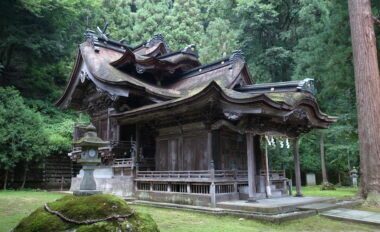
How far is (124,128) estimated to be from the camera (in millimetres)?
15766

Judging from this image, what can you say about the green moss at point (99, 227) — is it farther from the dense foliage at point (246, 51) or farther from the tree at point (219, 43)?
the tree at point (219, 43)

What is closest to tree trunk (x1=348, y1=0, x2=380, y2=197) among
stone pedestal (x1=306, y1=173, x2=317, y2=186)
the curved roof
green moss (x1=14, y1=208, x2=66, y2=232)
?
the curved roof

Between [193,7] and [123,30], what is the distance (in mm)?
11963

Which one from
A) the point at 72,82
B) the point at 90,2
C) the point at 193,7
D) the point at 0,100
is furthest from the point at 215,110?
the point at 193,7

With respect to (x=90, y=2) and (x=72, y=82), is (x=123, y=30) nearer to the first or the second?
(x=90, y=2)

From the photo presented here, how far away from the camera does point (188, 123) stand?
1295 centimetres

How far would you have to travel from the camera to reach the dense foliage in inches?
784

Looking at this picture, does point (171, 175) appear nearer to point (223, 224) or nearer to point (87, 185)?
point (223, 224)

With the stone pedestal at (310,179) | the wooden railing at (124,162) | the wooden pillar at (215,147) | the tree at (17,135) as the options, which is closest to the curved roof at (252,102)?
the wooden pillar at (215,147)

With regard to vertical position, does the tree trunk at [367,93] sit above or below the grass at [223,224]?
above

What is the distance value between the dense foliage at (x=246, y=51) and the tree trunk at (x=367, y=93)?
15.7 feet

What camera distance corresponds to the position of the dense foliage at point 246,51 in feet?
65.3

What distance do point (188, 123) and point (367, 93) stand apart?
7.03 metres

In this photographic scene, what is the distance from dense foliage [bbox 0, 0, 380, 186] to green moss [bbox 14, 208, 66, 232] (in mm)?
14388
